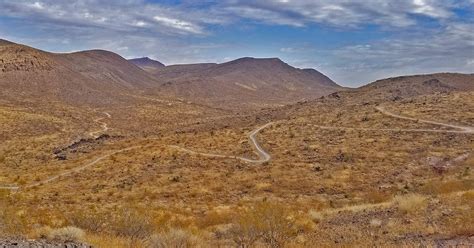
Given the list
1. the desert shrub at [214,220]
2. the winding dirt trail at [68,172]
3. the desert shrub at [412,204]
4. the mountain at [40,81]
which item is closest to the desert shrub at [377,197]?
the desert shrub at [412,204]

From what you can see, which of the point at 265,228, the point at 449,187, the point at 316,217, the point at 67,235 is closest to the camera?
the point at 67,235

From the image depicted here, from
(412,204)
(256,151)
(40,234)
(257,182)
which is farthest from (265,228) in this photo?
(256,151)

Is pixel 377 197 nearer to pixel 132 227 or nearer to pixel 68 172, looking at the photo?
pixel 132 227

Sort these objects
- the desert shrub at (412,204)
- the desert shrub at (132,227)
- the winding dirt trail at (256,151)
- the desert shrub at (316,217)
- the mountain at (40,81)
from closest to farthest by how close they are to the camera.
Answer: the desert shrub at (132,227) < the desert shrub at (412,204) < the desert shrub at (316,217) < the winding dirt trail at (256,151) < the mountain at (40,81)

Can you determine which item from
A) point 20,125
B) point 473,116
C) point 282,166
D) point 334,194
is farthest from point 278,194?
point 20,125

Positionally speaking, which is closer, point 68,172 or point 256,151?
point 68,172

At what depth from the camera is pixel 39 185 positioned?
119 ft

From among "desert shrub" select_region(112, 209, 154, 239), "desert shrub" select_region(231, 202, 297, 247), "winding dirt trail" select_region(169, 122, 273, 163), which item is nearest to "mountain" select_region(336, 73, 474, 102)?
"winding dirt trail" select_region(169, 122, 273, 163)

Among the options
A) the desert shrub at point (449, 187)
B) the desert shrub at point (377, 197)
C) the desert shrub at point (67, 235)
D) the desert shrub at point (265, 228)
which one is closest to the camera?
the desert shrub at point (67, 235)

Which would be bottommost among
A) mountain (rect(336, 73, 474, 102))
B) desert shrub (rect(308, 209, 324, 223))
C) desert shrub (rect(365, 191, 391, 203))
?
desert shrub (rect(365, 191, 391, 203))

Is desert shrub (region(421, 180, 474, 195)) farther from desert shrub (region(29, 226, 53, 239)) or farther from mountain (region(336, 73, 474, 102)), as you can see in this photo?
mountain (region(336, 73, 474, 102))

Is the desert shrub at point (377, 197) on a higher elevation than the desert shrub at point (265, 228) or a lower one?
lower

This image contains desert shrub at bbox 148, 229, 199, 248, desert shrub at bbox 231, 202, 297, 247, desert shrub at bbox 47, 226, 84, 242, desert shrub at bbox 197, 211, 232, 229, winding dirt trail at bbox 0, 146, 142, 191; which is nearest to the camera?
desert shrub at bbox 47, 226, 84, 242

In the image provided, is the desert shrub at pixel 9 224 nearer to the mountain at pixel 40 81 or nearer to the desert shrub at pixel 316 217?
the desert shrub at pixel 316 217
